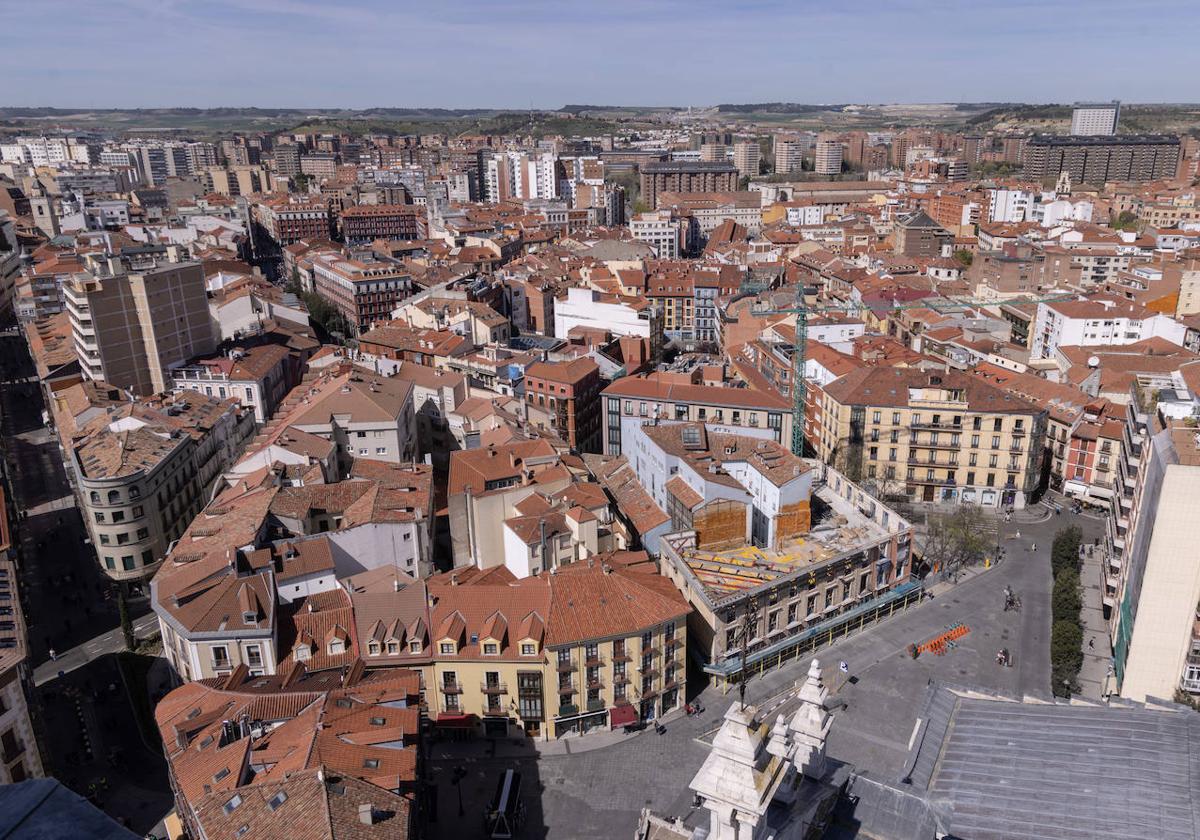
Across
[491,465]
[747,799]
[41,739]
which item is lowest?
[41,739]

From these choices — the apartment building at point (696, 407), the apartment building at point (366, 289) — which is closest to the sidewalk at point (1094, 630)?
the apartment building at point (696, 407)

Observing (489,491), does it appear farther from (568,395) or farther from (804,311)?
(804,311)

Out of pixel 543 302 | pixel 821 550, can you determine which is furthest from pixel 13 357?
pixel 821 550

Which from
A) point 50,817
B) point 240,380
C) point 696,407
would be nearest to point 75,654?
point 240,380

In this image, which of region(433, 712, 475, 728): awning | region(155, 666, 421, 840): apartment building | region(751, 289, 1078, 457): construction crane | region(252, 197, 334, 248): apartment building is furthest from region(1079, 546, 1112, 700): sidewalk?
region(252, 197, 334, 248): apartment building

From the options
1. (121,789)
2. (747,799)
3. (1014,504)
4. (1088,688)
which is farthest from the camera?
(1014,504)

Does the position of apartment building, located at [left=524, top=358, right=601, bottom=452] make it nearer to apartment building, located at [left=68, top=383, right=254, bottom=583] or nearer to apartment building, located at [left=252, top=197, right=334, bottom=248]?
apartment building, located at [left=68, top=383, right=254, bottom=583]

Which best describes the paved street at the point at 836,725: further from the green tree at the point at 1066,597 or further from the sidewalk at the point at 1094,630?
the sidewalk at the point at 1094,630

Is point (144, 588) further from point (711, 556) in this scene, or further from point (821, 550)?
point (821, 550)
